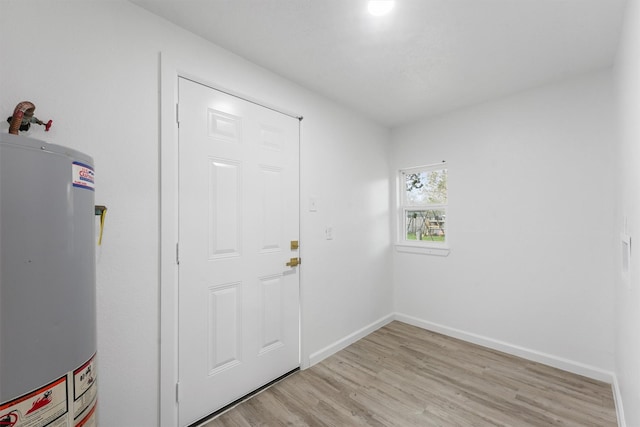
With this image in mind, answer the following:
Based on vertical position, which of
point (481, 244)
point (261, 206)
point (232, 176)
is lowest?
point (481, 244)

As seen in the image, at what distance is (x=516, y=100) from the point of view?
2.58 meters

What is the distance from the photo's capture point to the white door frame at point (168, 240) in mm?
1561

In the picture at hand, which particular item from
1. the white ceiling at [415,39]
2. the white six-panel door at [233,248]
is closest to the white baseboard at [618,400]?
the white six-panel door at [233,248]

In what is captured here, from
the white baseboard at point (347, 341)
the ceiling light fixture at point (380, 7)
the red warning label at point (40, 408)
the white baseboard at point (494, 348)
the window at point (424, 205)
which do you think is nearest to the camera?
the red warning label at point (40, 408)

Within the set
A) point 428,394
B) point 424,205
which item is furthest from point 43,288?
point 424,205

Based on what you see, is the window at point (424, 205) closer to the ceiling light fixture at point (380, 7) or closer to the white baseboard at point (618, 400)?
the white baseboard at point (618, 400)

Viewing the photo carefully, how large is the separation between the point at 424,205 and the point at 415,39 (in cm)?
198

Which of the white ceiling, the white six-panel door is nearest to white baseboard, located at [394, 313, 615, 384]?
the white six-panel door

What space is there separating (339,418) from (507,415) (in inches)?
44.1

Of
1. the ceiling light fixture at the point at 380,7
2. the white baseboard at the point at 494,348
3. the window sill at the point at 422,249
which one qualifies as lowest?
the white baseboard at the point at 494,348

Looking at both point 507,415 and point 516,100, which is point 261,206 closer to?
point 507,415

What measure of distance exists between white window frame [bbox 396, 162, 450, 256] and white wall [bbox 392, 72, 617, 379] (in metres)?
0.09

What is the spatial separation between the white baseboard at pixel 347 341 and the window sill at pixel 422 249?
0.86 m

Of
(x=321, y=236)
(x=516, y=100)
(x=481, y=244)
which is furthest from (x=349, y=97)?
(x=481, y=244)
